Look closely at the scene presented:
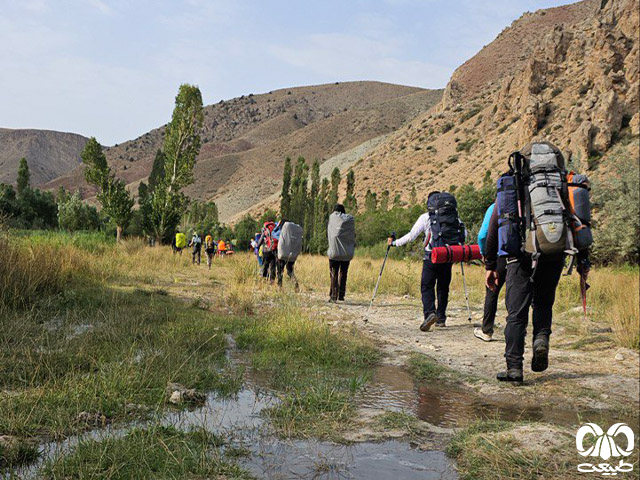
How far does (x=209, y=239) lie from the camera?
65.3 feet

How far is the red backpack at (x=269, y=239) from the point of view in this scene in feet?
41.4

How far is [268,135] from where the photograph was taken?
156 meters

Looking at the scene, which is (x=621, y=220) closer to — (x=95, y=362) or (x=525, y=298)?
(x=525, y=298)

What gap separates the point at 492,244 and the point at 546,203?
2.94 ft

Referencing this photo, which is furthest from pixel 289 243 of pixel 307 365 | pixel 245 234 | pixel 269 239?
pixel 245 234

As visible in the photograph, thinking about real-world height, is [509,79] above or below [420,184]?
above

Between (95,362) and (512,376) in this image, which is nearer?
(95,362)

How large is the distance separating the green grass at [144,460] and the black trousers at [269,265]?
378 inches

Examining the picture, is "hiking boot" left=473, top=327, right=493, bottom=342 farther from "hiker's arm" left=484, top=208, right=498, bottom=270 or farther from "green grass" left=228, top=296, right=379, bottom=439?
"hiker's arm" left=484, top=208, right=498, bottom=270

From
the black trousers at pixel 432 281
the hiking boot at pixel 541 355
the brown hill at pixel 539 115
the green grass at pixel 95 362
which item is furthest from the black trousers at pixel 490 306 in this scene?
the brown hill at pixel 539 115

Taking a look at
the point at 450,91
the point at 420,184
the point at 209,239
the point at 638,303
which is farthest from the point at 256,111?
the point at 638,303

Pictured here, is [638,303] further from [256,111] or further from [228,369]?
[256,111]

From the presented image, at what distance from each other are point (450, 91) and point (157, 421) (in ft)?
284

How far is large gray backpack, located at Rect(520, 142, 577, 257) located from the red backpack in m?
8.34
